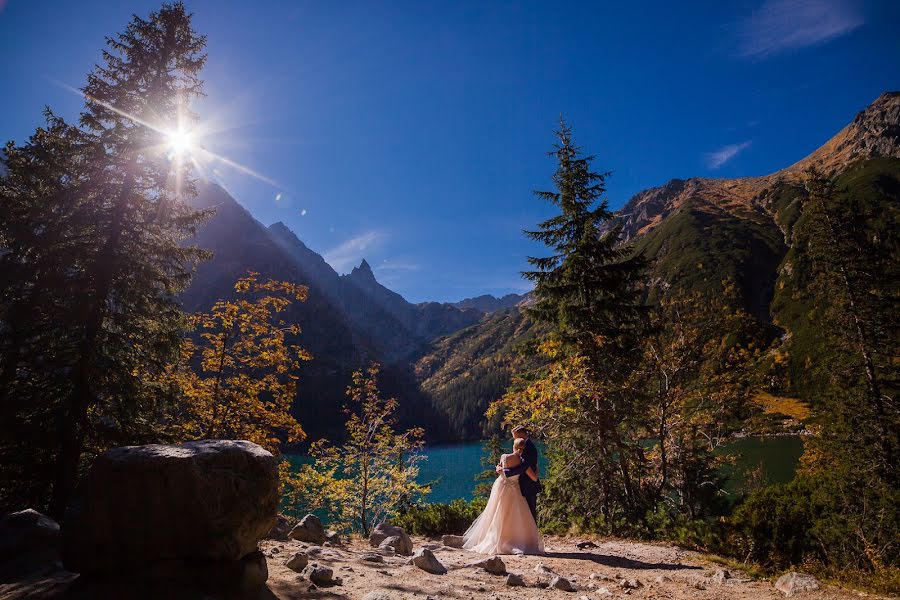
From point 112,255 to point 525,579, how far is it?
35.7 feet

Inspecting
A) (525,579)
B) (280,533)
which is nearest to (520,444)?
(525,579)

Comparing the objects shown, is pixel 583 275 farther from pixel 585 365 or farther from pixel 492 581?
pixel 492 581

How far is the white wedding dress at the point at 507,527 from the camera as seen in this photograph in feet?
29.2

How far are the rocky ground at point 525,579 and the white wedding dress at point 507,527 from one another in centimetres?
66

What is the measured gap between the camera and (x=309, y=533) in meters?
8.27

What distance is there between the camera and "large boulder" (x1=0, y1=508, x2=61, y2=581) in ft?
14.3

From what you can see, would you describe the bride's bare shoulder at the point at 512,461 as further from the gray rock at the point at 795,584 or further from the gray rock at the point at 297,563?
the gray rock at the point at 297,563

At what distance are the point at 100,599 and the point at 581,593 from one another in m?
5.22

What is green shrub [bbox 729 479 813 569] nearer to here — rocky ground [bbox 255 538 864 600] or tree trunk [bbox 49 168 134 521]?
rocky ground [bbox 255 538 864 600]

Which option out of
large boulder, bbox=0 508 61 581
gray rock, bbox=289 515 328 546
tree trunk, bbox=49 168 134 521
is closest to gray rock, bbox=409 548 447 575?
gray rock, bbox=289 515 328 546

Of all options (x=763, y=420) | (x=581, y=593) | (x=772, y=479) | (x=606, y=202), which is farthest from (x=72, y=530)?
(x=772, y=479)

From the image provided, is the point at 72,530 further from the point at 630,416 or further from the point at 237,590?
the point at 630,416

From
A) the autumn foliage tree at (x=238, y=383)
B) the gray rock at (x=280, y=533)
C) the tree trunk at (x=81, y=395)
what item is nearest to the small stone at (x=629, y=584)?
the gray rock at (x=280, y=533)

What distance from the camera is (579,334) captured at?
43.9ft
